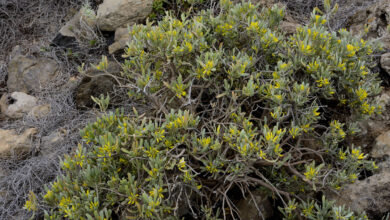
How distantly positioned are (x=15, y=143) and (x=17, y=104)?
2.55 feet

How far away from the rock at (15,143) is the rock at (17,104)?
42 cm

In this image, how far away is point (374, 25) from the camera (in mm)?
3484

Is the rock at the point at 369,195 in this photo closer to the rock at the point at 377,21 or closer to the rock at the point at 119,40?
the rock at the point at 377,21

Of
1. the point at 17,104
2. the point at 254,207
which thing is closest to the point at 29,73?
the point at 17,104

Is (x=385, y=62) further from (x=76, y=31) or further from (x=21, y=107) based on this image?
(x=21, y=107)

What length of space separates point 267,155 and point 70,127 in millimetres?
2319

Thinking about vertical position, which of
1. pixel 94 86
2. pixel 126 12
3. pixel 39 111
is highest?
pixel 126 12

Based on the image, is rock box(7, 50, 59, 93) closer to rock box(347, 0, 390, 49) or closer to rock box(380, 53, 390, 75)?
rock box(347, 0, 390, 49)

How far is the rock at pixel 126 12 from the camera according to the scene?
4.41m

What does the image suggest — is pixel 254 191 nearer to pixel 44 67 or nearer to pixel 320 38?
pixel 320 38

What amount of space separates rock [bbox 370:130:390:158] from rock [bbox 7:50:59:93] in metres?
3.83

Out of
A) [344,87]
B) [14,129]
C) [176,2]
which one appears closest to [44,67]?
[14,129]

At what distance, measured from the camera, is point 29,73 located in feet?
15.2

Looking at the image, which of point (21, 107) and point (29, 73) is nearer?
point (21, 107)
